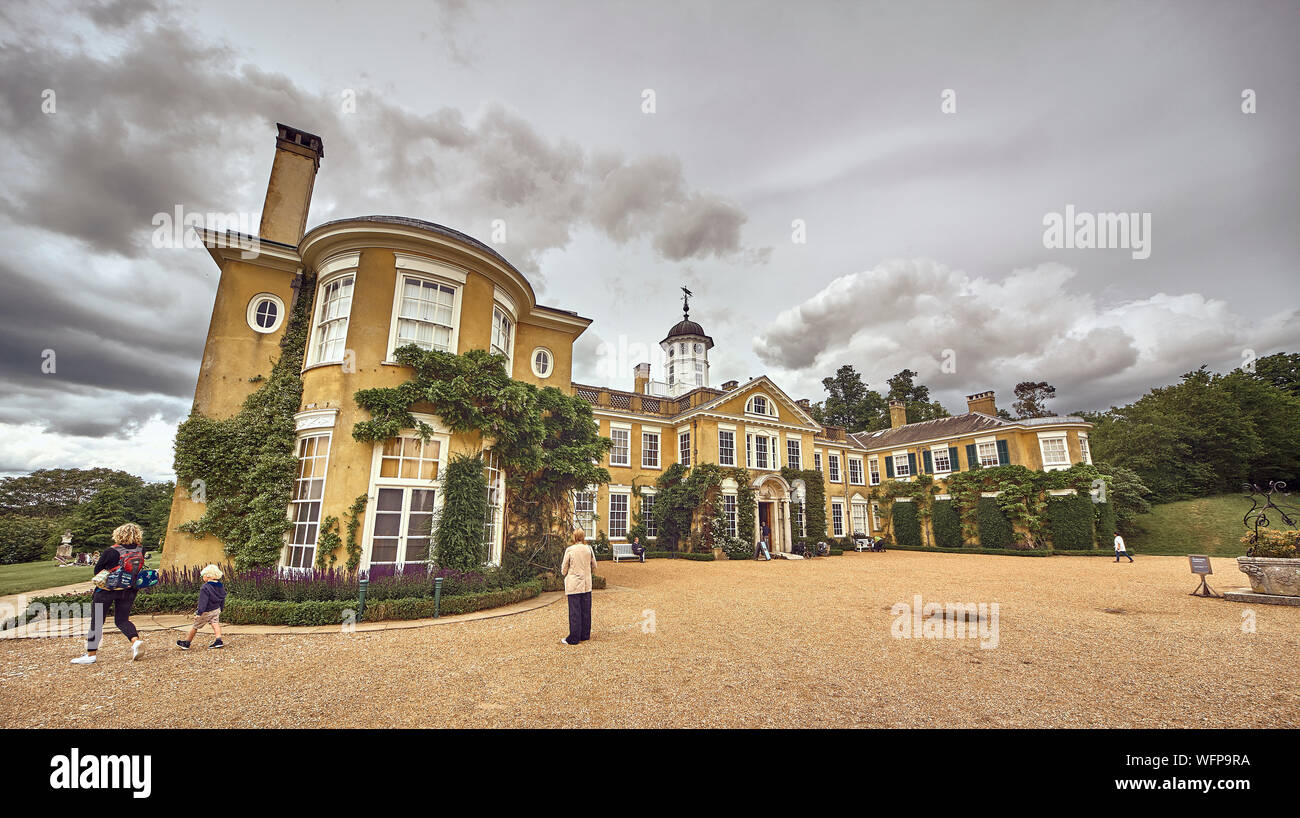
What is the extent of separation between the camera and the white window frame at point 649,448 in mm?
24531

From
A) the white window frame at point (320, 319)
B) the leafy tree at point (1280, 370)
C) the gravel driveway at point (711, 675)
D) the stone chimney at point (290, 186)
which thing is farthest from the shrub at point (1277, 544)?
the leafy tree at point (1280, 370)

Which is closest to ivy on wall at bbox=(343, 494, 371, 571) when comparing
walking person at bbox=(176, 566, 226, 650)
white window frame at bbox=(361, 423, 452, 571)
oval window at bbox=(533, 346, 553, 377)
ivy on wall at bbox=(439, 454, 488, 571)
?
white window frame at bbox=(361, 423, 452, 571)

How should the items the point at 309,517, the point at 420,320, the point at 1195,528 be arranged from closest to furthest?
1. the point at 309,517
2. the point at 420,320
3. the point at 1195,528

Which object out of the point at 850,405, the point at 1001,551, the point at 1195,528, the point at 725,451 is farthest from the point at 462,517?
the point at 850,405

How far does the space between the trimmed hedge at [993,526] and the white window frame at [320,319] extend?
30.1 meters

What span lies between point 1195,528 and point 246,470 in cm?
4018

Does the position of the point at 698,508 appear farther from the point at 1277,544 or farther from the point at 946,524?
the point at 1277,544

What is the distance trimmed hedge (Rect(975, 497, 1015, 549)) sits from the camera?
2517cm

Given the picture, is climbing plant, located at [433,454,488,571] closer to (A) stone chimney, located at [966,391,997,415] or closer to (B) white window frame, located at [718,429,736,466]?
(B) white window frame, located at [718,429,736,466]

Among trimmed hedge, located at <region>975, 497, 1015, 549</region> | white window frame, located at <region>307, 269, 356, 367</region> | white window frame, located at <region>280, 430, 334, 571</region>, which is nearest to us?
white window frame, located at <region>280, 430, 334, 571</region>

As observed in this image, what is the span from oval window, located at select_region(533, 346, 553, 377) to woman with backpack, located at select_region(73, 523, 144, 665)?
A: 9200 millimetres

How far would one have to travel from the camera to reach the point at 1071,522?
23688mm

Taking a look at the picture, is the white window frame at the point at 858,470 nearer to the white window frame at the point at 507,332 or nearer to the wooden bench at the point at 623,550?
the wooden bench at the point at 623,550
